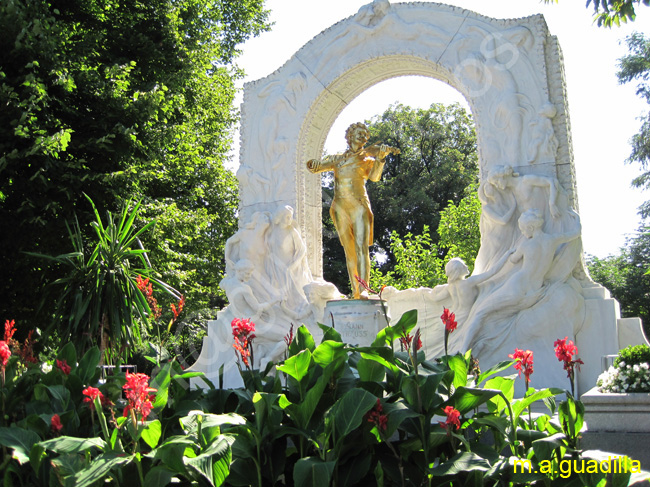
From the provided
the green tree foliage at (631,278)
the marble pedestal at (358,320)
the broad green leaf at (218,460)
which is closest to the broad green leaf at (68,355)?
the broad green leaf at (218,460)

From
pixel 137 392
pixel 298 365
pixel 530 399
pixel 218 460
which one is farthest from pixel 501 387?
pixel 137 392

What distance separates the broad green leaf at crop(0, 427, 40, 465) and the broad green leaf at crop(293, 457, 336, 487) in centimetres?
117

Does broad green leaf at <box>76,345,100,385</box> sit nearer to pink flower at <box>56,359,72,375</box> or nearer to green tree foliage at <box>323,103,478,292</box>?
pink flower at <box>56,359,72,375</box>

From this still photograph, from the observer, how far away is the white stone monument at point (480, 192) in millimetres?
7461

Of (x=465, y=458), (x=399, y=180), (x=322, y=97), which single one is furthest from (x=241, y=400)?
(x=399, y=180)

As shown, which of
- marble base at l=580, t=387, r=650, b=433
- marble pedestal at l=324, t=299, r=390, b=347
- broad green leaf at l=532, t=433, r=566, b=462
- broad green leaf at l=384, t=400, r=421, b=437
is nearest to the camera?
broad green leaf at l=384, t=400, r=421, b=437

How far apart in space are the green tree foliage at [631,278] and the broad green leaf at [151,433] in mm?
16216

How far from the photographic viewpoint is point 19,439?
296 centimetres

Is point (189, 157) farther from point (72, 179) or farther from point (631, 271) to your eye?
point (631, 271)

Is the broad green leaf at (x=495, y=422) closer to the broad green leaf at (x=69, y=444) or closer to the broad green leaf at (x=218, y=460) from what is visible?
the broad green leaf at (x=218, y=460)

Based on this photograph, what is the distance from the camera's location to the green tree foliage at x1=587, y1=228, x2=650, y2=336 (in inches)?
680

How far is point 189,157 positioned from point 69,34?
11.6 ft

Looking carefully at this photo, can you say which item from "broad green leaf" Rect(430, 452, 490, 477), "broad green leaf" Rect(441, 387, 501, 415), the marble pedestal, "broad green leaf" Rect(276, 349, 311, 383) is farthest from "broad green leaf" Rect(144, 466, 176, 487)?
the marble pedestal

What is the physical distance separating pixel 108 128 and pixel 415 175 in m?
13.1
